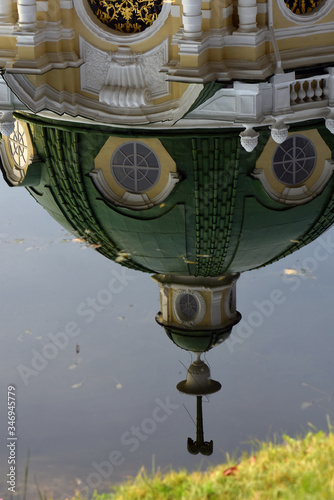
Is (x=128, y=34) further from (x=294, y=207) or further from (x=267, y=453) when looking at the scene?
(x=267, y=453)

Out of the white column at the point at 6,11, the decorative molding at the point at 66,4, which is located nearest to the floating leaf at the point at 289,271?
the decorative molding at the point at 66,4

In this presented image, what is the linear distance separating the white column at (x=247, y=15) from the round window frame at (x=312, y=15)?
93 cm

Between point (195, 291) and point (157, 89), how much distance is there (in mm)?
5071

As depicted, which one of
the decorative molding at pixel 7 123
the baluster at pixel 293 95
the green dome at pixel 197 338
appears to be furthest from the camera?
the decorative molding at pixel 7 123

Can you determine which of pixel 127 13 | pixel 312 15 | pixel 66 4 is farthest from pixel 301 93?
pixel 66 4

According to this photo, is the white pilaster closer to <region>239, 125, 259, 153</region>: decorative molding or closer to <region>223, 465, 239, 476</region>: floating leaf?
<region>239, 125, 259, 153</region>: decorative molding

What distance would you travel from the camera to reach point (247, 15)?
1004 inches

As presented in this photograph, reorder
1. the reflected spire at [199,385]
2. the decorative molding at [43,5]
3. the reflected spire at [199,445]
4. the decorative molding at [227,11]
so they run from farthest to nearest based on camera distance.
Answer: the decorative molding at [43,5], the decorative molding at [227,11], the reflected spire at [199,385], the reflected spire at [199,445]

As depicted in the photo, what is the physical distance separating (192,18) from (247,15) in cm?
107

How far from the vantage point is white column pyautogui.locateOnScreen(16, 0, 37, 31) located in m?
26.0

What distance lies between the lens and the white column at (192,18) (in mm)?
25000

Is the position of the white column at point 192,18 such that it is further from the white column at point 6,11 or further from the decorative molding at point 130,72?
the white column at point 6,11

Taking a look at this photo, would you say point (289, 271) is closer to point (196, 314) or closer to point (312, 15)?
point (196, 314)

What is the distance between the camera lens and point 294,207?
24422 millimetres
